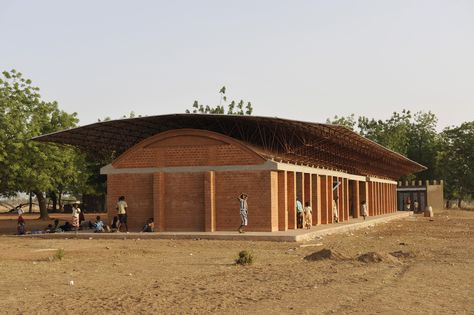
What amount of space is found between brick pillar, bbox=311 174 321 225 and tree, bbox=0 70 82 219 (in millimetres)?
18797

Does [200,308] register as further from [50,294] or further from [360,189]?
[360,189]

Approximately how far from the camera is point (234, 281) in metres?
12.8

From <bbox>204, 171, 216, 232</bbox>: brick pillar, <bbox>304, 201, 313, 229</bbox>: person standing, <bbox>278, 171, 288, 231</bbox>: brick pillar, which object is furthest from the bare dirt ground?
<bbox>304, 201, 313, 229</bbox>: person standing

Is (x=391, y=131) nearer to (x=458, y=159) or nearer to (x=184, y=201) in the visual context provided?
(x=458, y=159)

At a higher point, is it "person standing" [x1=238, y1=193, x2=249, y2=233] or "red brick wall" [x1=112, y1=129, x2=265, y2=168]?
"red brick wall" [x1=112, y1=129, x2=265, y2=168]

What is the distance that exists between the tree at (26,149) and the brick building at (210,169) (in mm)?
12475

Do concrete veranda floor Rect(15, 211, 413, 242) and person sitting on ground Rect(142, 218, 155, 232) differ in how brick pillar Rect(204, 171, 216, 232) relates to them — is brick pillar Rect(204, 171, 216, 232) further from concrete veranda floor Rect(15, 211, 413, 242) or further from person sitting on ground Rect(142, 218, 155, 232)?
person sitting on ground Rect(142, 218, 155, 232)

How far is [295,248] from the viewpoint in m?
20.6

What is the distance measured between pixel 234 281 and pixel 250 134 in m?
17.1

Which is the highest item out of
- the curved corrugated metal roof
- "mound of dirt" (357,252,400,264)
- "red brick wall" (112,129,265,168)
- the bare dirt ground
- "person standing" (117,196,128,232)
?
the curved corrugated metal roof

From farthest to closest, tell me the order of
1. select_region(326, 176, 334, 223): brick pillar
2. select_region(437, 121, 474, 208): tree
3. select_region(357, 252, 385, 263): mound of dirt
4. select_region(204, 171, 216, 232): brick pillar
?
select_region(437, 121, 474, 208): tree, select_region(326, 176, 334, 223): brick pillar, select_region(204, 171, 216, 232): brick pillar, select_region(357, 252, 385, 263): mound of dirt

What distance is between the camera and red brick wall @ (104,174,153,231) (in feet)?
89.9

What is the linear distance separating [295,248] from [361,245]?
2.84 meters

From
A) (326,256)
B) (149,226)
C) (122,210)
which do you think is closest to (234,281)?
(326,256)
